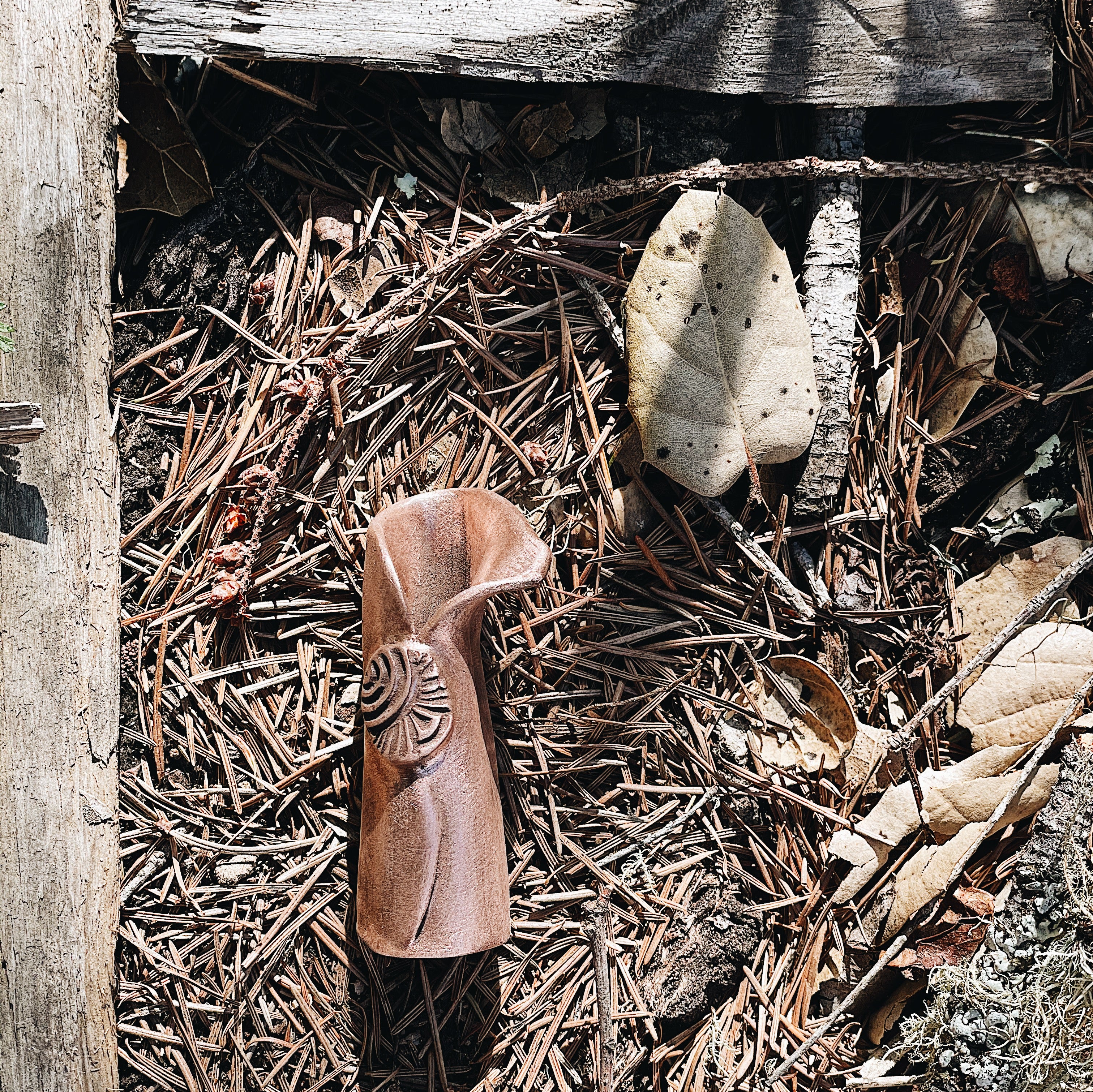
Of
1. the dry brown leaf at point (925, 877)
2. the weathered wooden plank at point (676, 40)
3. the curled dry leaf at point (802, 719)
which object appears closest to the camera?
the weathered wooden plank at point (676, 40)

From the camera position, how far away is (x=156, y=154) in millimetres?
2242

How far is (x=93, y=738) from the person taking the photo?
2.21m

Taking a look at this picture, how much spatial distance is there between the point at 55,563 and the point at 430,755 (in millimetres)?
984

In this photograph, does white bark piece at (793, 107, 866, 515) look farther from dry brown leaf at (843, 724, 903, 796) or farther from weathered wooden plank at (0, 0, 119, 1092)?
weathered wooden plank at (0, 0, 119, 1092)

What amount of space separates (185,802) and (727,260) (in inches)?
71.9

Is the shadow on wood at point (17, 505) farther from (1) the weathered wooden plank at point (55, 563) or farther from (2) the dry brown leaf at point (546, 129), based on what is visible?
(2) the dry brown leaf at point (546, 129)

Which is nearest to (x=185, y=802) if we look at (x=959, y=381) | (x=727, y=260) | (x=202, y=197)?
(x=202, y=197)

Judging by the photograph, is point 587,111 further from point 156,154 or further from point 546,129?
point 156,154

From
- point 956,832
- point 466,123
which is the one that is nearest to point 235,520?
point 466,123

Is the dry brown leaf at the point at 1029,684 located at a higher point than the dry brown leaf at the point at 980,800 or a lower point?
higher

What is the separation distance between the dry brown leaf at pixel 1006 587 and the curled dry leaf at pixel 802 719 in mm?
361

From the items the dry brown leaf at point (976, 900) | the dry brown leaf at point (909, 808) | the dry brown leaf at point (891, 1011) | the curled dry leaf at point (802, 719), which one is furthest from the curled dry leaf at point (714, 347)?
the dry brown leaf at point (891, 1011)

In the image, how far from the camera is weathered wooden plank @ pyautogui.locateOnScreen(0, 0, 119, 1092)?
2.14 m

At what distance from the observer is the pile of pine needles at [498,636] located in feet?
7.46
